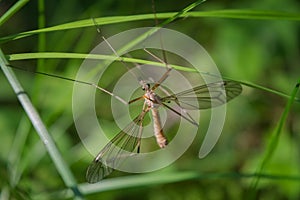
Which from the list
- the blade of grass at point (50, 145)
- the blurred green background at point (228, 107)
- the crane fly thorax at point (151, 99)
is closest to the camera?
the blade of grass at point (50, 145)

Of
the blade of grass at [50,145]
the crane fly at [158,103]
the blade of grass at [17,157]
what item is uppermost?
the blade of grass at [17,157]

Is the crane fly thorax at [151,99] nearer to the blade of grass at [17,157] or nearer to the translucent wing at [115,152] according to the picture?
the translucent wing at [115,152]

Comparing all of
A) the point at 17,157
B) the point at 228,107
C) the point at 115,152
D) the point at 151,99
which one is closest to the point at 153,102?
the point at 151,99

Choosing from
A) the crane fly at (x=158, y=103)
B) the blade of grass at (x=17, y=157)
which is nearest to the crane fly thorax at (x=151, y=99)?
the crane fly at (x=158, y=103)

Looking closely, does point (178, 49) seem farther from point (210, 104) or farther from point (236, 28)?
point (210, 104)

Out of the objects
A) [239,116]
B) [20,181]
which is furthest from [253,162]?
[20,181]

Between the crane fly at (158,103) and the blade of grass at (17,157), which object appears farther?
the blade of grass at (17,157)
